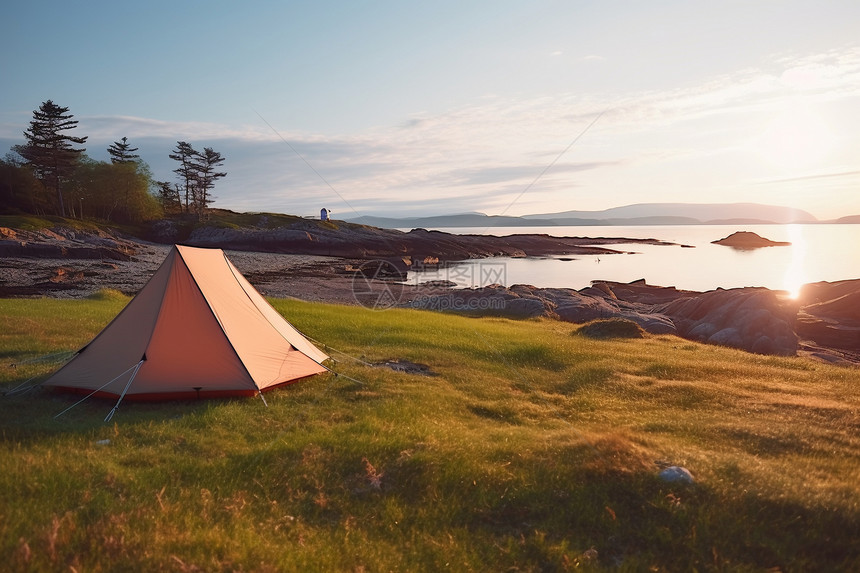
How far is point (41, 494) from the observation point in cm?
666

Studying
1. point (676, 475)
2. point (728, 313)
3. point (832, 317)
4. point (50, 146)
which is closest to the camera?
point (676, 475)

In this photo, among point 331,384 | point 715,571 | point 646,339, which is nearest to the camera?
point 715,571

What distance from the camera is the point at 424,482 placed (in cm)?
809

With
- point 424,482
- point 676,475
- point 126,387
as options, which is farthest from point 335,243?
point 676,475

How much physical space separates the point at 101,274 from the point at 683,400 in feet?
173

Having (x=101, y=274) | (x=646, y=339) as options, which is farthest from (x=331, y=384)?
(x=101, y=274)

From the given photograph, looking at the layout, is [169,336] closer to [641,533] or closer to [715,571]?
[641,533]

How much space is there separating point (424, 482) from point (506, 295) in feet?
103

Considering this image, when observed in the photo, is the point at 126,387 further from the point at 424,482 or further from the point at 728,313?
the point at 728,313

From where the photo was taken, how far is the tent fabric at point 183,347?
11688 millimetres

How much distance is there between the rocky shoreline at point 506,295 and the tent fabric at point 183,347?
973 inches

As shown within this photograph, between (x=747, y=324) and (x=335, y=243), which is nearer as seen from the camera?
(x=747, y=324)

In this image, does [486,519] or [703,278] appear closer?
[486,519]

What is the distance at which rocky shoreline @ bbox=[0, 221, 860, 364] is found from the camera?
28.8 m
